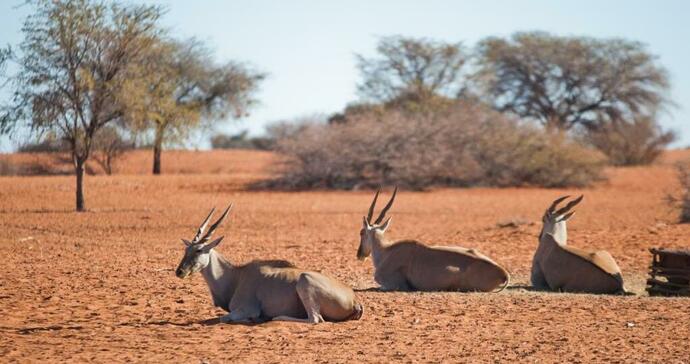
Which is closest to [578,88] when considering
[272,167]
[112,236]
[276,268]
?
[272,167]

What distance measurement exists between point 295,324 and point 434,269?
9.54 feet

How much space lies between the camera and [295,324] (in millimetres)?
9344

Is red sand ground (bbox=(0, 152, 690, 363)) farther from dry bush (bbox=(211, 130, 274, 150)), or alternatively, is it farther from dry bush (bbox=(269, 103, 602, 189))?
dry bush (bbox=(211, 130, 274, 150))

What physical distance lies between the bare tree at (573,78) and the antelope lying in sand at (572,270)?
35.5m

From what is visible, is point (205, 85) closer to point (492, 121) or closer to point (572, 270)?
point (492, 121)

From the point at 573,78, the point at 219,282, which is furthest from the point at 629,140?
the point at 219,282

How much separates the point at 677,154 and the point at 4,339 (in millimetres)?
56119

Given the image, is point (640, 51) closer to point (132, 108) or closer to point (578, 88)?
point (578, 88)

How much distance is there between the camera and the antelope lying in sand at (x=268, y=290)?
30.9 feet

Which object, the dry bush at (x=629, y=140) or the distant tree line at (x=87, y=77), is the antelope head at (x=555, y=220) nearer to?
the distant tree line at (x=87, y=77)

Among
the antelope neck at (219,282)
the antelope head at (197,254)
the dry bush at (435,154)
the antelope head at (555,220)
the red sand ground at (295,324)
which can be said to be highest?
the dry bush at (435,154)

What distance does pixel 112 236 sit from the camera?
1809 cm

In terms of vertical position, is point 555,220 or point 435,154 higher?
point 435,154

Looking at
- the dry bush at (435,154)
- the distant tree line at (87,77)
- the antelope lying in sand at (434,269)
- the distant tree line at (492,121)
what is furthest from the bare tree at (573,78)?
the antelope lying in sand at (434,269)
